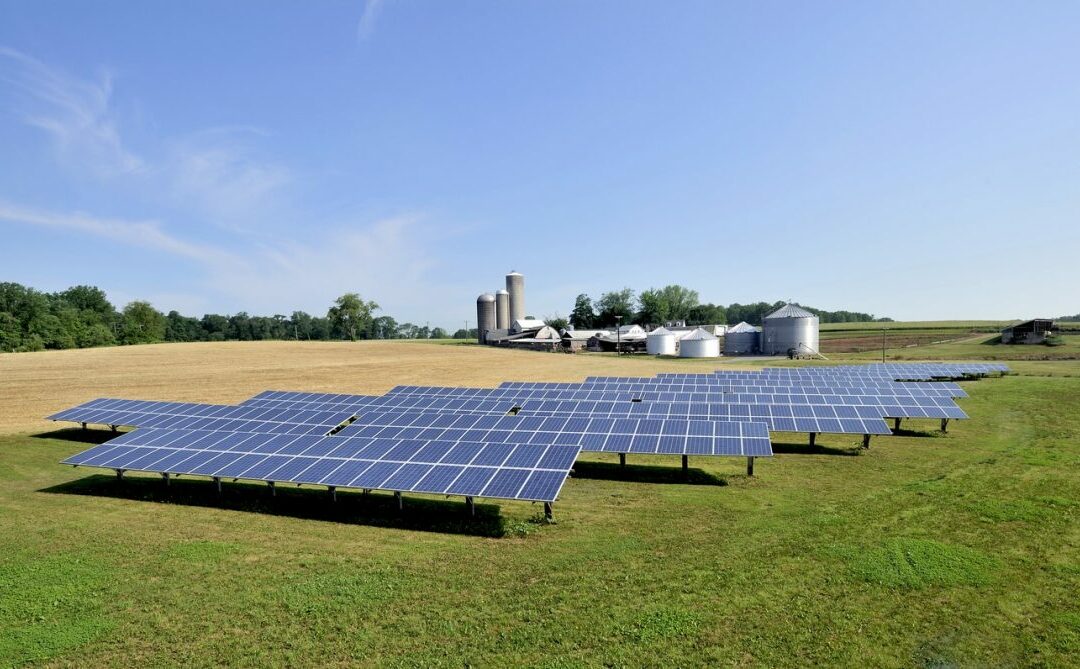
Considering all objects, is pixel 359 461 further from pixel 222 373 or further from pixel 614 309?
pixel 614 309

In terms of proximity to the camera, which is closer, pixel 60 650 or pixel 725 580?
pixel 60 650

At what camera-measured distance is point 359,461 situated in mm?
17734

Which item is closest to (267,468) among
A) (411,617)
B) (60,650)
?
(60,650)

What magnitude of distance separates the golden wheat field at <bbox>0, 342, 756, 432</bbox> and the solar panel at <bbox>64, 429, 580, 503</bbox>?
1777 centimetres

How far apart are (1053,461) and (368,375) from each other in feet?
191

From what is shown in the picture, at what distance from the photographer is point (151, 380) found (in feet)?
176

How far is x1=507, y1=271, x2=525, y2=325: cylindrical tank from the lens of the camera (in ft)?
532

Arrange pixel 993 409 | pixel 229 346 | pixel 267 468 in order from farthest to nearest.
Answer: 1. pixel 229 346
2. pixel 993 409
3. pixel 267 468

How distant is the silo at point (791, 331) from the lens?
88.6 m

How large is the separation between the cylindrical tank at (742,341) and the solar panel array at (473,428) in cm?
6455

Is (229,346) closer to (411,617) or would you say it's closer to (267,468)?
(267,468)

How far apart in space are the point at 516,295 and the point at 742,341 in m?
78.4

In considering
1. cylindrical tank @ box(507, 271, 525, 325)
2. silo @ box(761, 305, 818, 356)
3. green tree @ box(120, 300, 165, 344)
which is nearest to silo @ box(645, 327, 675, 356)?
silo @ box(761, 305, 818, 356)

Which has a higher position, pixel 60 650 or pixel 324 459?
pixel 324 459
